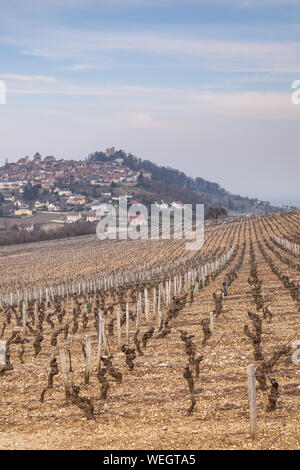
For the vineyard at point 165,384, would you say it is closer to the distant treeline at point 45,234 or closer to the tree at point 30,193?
the distant treeline at point 45,234

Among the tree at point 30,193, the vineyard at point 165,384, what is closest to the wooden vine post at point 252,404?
the vineyard at point 165,384

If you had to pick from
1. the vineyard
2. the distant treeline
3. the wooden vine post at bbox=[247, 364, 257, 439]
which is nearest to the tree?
the distant treeline

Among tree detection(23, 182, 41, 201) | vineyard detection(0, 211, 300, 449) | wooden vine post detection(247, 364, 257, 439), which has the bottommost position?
vineyard detection(0, 211, 300, 449)

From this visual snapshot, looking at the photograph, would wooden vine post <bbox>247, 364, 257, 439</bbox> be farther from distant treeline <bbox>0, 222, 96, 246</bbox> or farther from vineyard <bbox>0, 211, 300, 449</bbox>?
distant treeline <bbox>0, 222, 96, 246</bbox>

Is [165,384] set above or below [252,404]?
below

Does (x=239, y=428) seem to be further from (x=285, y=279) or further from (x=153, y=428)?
(x=285, y=279)

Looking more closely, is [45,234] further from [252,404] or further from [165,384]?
[252,404]

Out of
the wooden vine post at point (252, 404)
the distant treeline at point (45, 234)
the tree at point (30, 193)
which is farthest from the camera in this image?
the tree at point (30, 193)

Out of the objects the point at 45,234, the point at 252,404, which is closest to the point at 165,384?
the point at 252,404

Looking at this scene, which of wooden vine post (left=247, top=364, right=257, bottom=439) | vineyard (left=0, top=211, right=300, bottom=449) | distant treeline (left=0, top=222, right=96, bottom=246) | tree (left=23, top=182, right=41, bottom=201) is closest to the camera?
wooden vine post (left=247, top=364, right=257, bottom=439)

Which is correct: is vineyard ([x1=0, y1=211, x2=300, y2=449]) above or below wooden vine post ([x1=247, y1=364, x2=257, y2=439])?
below

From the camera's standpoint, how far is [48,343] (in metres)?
16.7

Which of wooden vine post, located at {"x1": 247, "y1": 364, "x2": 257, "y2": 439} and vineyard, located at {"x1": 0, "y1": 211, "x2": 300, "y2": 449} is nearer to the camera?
wooden vine post, located at {"x1": 247, "y1": 364, "x2": 257, "y2": 439}

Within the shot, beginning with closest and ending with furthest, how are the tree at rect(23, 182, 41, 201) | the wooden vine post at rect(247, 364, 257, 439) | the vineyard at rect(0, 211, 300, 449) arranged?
the wooden vine post at rect(247, 364, 257, 439), the vineyard at rect(0, 211, 300, 449), the tree at rect(23, 182, 41, 201)
